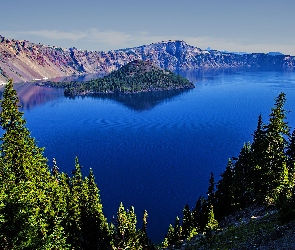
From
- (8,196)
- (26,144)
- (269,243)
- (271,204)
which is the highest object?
(26,144)

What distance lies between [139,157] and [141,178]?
26.2 m

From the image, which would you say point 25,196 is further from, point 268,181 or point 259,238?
point 268,181

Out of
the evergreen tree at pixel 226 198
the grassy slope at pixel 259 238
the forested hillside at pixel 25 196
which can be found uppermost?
the forested hillside at pixel 25 196

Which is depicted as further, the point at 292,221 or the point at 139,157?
the point at 139,157

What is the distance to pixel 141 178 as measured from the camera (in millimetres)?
130375

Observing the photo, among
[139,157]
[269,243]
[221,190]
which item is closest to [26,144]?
[269,243]

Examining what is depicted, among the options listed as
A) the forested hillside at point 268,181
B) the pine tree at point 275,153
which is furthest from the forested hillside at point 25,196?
the pine tree at point 275,153

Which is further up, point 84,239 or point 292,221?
point 292,221

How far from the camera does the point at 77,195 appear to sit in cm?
5447

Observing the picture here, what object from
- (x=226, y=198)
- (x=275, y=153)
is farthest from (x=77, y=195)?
(x=226, y=198)

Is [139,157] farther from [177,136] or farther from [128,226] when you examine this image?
[128,226]

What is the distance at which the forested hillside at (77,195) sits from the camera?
27.6 m

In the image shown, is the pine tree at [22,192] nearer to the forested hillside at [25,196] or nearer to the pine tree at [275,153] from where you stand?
the forested hillside at [25,196]

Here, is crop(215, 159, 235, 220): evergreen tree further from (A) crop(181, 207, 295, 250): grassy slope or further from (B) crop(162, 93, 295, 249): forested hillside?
(A) crop(181, 207, 295, 250): grassy slope
